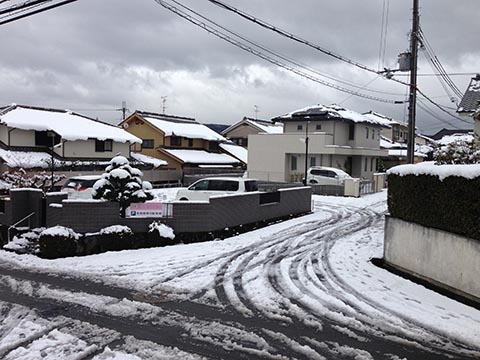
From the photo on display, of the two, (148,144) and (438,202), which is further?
(148,144)

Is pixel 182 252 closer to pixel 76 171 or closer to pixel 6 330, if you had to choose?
pixel 6 330

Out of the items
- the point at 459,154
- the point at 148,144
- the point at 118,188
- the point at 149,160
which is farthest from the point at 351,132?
the point at 118,188

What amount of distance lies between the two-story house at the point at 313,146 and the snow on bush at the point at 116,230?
20331 millimetres

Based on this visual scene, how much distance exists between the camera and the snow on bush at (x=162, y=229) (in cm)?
1110

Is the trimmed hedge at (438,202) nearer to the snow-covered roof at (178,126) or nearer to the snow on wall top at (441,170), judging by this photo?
the snow on wall top at (441,170)

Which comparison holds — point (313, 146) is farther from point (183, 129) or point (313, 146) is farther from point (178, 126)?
point (178, 126)

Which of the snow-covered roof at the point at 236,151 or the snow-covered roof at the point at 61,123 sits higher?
the snow-covered roof at the point at 61,123

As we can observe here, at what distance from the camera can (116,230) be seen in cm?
1079

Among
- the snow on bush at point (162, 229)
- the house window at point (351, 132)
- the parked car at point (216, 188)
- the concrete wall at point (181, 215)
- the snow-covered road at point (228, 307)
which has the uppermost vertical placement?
the house window at point (351, 132)

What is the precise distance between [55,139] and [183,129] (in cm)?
1330

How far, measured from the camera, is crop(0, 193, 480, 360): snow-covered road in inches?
210

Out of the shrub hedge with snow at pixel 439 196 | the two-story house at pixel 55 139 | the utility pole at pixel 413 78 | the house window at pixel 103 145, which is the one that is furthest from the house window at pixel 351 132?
the shrub hedge with snow at pixel 439 196

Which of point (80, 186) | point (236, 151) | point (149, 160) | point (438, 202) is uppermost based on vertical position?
point (236, 151)

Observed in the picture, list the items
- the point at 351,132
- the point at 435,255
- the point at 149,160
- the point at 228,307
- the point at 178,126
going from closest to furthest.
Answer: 1. the point at 228,307
2. the point at 435,255
3. the point at 351,132
4. the point at 149,160
5. the point at 178,126
